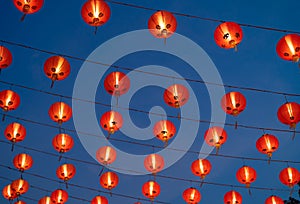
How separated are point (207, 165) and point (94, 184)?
24.0m

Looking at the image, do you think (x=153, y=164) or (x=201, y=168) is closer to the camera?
(x=153, y=164)

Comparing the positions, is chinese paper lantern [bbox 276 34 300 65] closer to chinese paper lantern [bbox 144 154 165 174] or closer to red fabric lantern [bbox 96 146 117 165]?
chinese paper lantern [bbox 144 154 165 174]

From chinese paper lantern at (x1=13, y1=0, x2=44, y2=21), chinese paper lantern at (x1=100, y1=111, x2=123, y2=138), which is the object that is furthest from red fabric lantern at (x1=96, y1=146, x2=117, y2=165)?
chinese paper lantern at (x1=13, y1=0, x2=44, y2=21)

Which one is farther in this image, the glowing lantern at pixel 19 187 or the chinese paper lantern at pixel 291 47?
the glowing lantern at pixel 19 187

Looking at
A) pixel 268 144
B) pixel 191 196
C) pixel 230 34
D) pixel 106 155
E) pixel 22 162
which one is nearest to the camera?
pixel 230 34

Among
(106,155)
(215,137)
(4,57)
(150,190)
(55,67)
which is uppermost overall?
(4,57)

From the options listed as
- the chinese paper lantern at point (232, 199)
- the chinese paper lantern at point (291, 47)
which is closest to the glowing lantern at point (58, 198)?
the chinese paper lantern at point (232, 199)

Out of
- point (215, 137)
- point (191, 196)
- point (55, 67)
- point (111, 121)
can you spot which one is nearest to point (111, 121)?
point (111, 121)

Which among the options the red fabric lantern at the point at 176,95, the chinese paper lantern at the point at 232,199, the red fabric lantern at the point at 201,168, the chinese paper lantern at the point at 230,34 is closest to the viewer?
the chinese paper lantern at the point at 230,34

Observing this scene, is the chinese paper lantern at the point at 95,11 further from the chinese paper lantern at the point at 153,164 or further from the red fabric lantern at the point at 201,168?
the red fabric lantern at the point at 201,168

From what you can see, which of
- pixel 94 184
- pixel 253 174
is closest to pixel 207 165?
pixel 253 174

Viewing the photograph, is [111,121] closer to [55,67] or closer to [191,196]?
[55,67]

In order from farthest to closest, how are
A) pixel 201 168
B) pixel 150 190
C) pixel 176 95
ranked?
pixel 150 190 → pixel 201 168 → pixel 176 95

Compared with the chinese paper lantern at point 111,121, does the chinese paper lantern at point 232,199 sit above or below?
below
